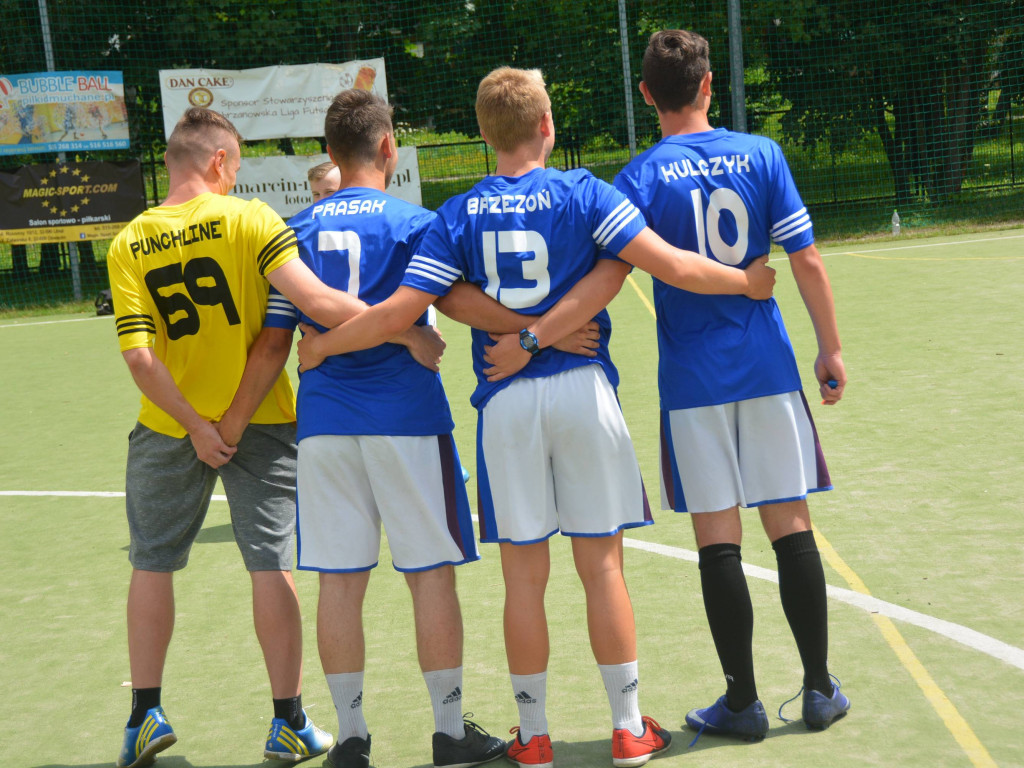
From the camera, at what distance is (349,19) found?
1964 centimetres

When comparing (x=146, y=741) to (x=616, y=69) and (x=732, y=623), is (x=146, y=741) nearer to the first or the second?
(x=732, y=623)

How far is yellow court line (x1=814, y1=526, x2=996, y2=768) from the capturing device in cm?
269

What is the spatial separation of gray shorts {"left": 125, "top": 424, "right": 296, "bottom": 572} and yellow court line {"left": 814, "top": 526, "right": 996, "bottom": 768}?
6.18 feet

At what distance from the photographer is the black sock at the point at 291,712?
3061 millimetres

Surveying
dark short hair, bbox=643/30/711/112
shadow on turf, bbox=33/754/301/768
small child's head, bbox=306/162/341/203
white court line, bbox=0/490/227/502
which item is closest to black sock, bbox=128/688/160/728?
shadow on turf, bbox=33/754/301/768

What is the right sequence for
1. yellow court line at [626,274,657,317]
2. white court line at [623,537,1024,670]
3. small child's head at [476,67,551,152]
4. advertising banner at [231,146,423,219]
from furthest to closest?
advertising banner at [231,146,423,219] → yellow court line at [626,274,657,317] → white court line at [623,537,1024,670] → small child's head at [476,67,551,152]

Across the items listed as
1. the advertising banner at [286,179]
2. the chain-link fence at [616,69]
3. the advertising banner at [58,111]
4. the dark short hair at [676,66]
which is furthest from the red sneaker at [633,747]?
the chain-link fence at [616,69]

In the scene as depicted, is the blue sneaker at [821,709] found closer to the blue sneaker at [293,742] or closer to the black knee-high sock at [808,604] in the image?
the black knee-high sock at [808,604]

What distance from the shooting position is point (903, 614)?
358 centimetres

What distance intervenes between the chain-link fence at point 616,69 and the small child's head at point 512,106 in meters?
14.8

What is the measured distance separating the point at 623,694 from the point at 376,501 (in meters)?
0.85

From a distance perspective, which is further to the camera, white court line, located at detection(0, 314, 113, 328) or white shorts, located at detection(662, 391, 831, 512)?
white court line, located at detection(0, 314, 113, 328)

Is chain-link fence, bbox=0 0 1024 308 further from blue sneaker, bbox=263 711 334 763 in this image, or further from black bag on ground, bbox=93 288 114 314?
blue sneaker, bbox=263 711 334 763

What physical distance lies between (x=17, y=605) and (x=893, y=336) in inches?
258
